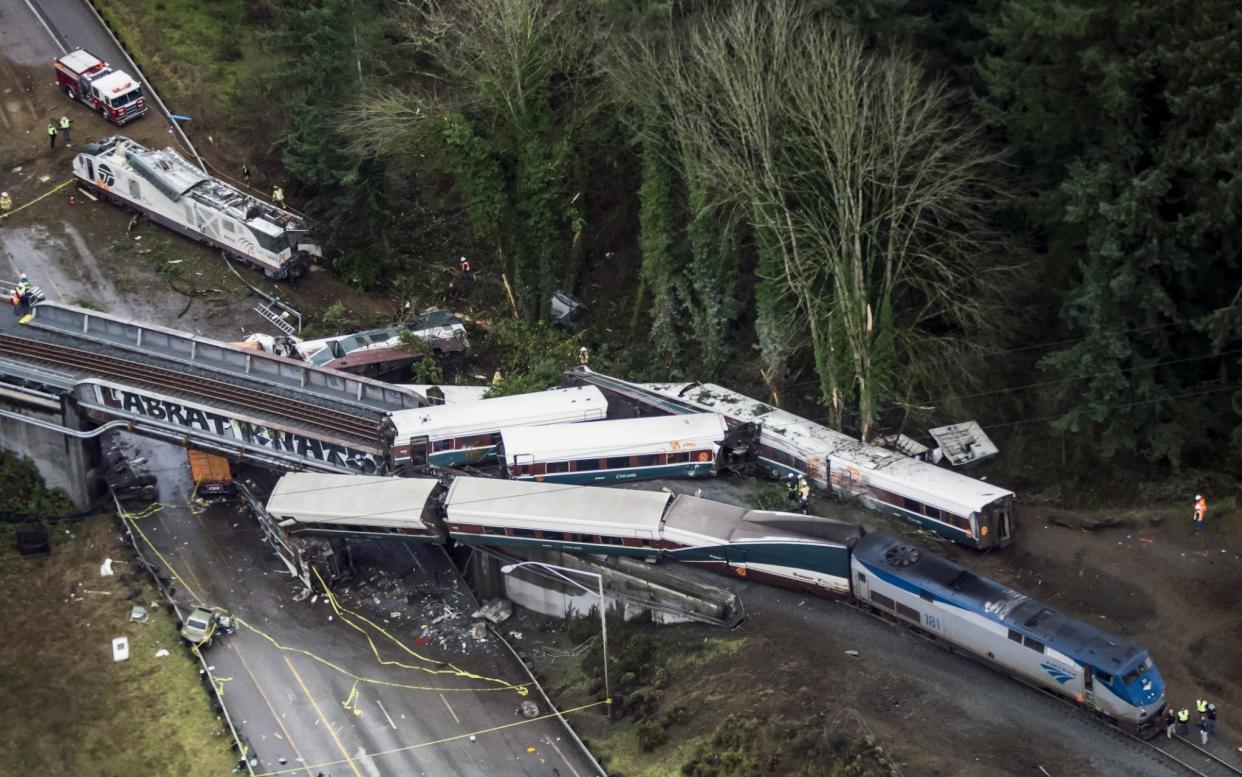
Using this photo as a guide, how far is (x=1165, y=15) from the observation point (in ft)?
152

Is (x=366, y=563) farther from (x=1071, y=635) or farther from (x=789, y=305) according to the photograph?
(x=1071, y=635)

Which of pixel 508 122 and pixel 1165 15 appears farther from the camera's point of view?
pixel 508 122

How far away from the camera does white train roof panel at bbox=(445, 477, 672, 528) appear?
51344 mm

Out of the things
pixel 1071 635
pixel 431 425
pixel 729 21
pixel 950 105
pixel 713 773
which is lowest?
pixel 713 773

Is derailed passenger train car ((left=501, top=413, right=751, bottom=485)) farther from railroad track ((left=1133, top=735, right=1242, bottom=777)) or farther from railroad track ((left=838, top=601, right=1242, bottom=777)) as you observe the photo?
railroad track ((left=1133, top=735, right=1242, bottom=777))

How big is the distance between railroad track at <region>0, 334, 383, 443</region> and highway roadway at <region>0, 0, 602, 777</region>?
15.2 ft

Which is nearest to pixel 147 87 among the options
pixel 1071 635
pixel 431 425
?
pixel 431 425

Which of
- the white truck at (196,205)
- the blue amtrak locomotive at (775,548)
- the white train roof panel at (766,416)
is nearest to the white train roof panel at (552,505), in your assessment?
the blue amtrak locomotive at (775,548)

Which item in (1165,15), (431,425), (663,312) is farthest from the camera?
(663,312)

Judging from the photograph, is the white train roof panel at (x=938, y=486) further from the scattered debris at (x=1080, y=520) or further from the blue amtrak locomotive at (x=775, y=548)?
the blue amtrak locomotive at (x=775, y=548)

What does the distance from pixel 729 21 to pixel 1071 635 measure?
24035 millimetres

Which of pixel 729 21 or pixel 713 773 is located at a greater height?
pixel 729 21

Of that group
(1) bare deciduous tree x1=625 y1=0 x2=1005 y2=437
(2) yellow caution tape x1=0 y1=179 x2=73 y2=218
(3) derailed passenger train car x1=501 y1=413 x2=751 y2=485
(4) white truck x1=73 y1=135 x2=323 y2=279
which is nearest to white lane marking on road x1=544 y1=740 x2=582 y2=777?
(3) derailed passenger train car x1=501 y1=413 x2=751 y2=485

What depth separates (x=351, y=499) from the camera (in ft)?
176
